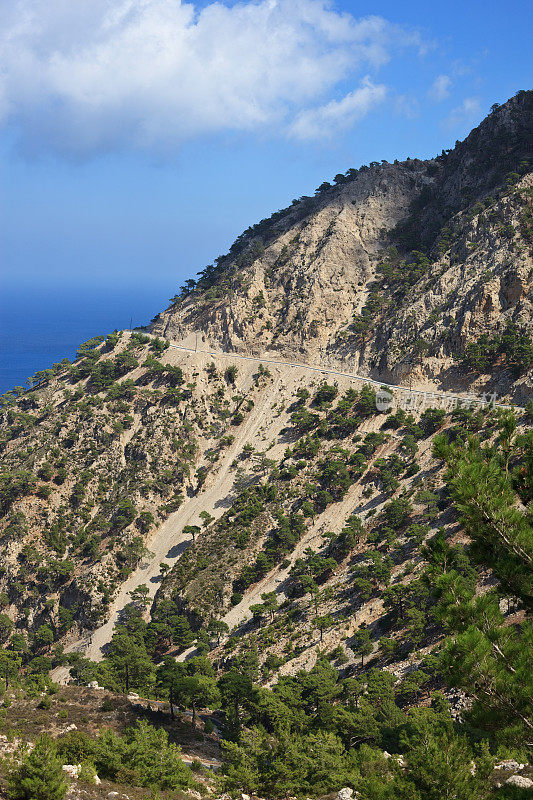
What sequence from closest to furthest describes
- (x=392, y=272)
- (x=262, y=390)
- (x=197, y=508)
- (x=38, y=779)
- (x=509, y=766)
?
(x=38, y=779)
(x=509, y=766)
(x=197, y=508)
(x=262, y=390)
(x=392, y=272)

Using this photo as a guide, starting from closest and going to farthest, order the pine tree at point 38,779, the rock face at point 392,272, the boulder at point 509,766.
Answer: the pine tree at point 38,779 → the boulder at point 509,766 → the rock face at point 392,272

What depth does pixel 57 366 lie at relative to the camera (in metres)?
113

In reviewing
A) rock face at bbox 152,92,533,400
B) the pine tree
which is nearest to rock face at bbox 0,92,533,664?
rock face at bbox 152,92,533,400

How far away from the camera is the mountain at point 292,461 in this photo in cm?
4881

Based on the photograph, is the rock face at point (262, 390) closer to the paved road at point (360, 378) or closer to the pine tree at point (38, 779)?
the paved road at point (360, 378)

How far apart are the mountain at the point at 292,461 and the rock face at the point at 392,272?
404mm

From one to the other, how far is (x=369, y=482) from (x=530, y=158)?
59.1 metres

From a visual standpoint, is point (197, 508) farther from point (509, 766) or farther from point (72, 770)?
point (509, 766)

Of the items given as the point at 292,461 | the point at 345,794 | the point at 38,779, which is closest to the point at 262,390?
the point at 292,461

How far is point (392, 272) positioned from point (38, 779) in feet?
293

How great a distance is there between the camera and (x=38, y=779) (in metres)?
22.0

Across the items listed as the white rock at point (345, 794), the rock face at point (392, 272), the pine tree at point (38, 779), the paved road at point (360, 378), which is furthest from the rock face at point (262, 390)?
the pine tree at point (38, 779)

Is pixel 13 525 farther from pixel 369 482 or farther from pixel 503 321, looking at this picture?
pixel 503 321

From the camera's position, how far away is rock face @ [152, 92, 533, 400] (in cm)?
7812
